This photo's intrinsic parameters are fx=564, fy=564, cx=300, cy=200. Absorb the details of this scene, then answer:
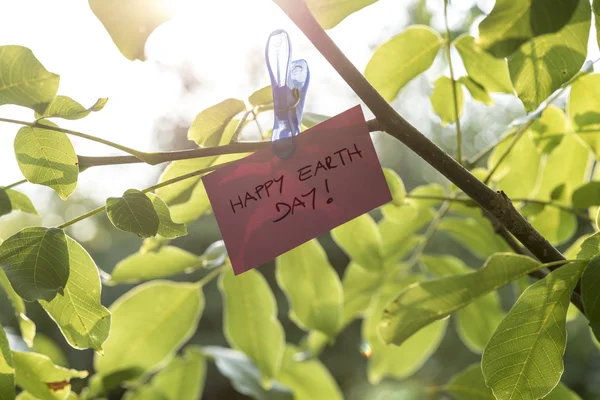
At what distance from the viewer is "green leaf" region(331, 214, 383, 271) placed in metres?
0.64

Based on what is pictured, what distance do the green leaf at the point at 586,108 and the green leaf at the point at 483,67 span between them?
0.09 m

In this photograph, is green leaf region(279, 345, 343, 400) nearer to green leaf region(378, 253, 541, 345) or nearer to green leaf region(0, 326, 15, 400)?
green leaf region(378, 253, 541, 345)

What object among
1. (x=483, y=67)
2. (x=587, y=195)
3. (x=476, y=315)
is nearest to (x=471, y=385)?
(x=476, y=315)

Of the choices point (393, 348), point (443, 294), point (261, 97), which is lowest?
point (393, 348)

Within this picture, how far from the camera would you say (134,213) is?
1.22ft

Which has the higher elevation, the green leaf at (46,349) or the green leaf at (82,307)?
the green leaf at (82,307)

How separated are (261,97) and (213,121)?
5 centimetres

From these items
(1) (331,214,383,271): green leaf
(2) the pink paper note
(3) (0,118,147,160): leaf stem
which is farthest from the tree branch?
(1) (331,214,383,271): green leaf

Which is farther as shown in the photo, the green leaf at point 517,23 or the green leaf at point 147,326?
the green leaf at point 147,326

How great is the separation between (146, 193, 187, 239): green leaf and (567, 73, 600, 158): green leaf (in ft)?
1.46

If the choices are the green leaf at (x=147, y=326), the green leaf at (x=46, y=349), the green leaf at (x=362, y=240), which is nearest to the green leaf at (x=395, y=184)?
the green leaf at (x=362, y=240)

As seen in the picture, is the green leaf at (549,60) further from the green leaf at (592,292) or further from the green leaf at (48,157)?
the green leaf at (48,157)

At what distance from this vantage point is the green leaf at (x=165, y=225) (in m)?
0.40

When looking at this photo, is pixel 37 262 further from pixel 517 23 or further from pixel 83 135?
pixel 517 23
